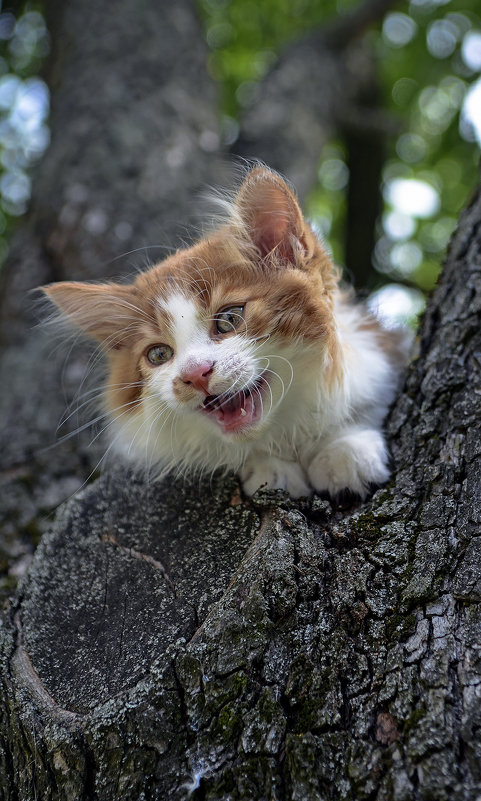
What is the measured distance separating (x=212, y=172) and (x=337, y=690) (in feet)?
9.16

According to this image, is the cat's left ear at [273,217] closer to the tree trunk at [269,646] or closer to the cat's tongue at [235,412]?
the cat's tongue at [235,412]

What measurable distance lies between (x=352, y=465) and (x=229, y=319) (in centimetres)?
59

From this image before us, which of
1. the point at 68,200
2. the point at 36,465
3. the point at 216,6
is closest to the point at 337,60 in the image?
the point at 216,6

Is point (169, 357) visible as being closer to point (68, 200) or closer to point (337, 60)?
point (68, 200)

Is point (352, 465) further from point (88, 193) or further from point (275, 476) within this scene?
point (88, 193)

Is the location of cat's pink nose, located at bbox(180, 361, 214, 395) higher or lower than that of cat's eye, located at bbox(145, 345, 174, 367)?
higher

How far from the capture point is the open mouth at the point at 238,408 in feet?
5.97

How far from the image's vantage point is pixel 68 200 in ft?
9.81

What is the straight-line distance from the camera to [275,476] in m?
1.85

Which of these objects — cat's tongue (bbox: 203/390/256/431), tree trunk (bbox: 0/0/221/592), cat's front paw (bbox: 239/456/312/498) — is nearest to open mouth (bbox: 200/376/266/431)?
cat's tongue (bbox: 203/390/256/431)

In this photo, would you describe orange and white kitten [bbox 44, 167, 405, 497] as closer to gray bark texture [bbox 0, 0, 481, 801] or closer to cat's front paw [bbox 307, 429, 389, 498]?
cat's front paw [bbox 307, 429, 389, 498]

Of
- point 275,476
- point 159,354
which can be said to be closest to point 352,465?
point 275,476

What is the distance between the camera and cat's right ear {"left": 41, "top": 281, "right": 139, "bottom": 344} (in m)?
2.09

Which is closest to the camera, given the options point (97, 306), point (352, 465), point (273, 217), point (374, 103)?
point (352, 465)
